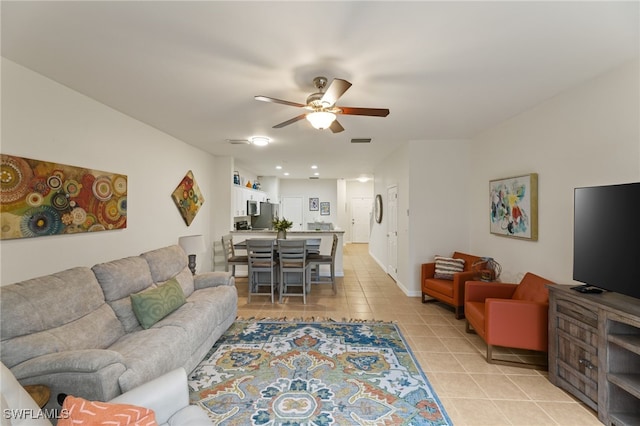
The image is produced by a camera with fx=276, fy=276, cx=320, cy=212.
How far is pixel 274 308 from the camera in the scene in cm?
421

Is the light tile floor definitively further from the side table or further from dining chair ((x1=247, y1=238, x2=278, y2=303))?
the side table

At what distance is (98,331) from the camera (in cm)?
212

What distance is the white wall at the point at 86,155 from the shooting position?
220 cm

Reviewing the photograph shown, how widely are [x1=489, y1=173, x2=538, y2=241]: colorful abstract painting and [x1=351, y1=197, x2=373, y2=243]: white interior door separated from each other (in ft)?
23.4

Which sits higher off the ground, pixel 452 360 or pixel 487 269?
pixel 487 269

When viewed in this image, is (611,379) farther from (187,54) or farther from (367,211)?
(367,211)

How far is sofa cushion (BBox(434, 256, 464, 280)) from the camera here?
4.16 m

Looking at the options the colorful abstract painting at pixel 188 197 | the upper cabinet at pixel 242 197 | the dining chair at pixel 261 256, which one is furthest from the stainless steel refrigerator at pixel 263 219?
the dining chair at pixel 261 256

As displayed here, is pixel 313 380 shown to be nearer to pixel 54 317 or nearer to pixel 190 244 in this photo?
pixel 54 317

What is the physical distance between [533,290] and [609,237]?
3.37 feet

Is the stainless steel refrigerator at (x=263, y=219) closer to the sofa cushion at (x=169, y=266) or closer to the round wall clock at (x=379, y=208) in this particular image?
the round wall clock at (x=379, y=208)

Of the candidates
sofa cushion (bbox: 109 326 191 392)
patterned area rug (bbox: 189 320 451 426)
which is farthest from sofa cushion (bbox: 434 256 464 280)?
sofa cushion (bbox: 109 326 191 392)

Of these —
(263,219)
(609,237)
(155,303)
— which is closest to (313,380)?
(155,303)

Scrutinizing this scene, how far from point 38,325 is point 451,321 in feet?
13.7
